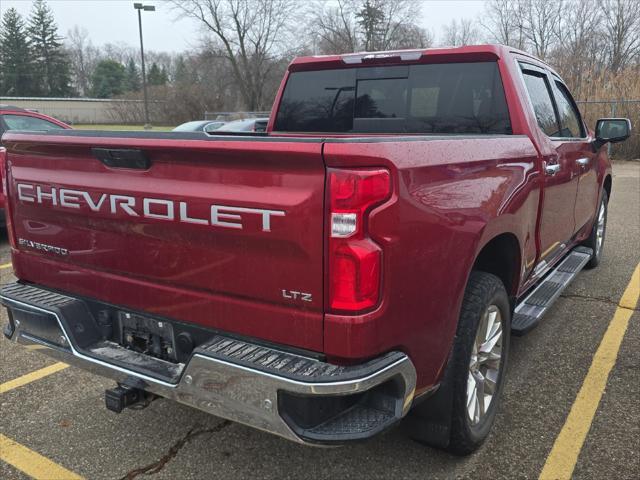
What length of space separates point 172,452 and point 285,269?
141 cm

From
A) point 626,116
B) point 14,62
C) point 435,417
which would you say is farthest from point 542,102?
point 14,62

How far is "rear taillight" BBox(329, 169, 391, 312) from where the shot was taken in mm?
1849

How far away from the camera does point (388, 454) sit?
2.77 metres

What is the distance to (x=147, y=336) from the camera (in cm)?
246

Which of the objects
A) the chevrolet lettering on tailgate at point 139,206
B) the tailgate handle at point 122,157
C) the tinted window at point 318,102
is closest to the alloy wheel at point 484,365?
the chevrolet lettering on tailgate at point 139,206

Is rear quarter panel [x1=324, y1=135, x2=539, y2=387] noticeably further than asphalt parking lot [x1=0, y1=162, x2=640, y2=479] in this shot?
No

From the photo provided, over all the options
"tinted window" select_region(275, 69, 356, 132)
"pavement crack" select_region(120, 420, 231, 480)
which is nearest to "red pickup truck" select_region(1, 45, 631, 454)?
"pavement crack" select_region(120, 420, 231, 480)

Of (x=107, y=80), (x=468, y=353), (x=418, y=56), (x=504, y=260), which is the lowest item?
(x=468, y=353)

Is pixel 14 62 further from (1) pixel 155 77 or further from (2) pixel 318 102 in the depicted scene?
(2) pixel 318 102

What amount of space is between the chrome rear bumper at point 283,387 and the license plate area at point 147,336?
0.05 m

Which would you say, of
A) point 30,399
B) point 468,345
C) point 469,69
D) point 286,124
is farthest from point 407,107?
point 30,399

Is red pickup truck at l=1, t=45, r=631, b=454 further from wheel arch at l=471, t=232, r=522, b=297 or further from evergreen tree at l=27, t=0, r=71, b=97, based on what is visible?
evergreen tree at l=27, t=0, r=71, b=97

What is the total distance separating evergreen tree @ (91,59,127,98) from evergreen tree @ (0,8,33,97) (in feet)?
40.1

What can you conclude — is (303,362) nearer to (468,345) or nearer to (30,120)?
(468,345)
